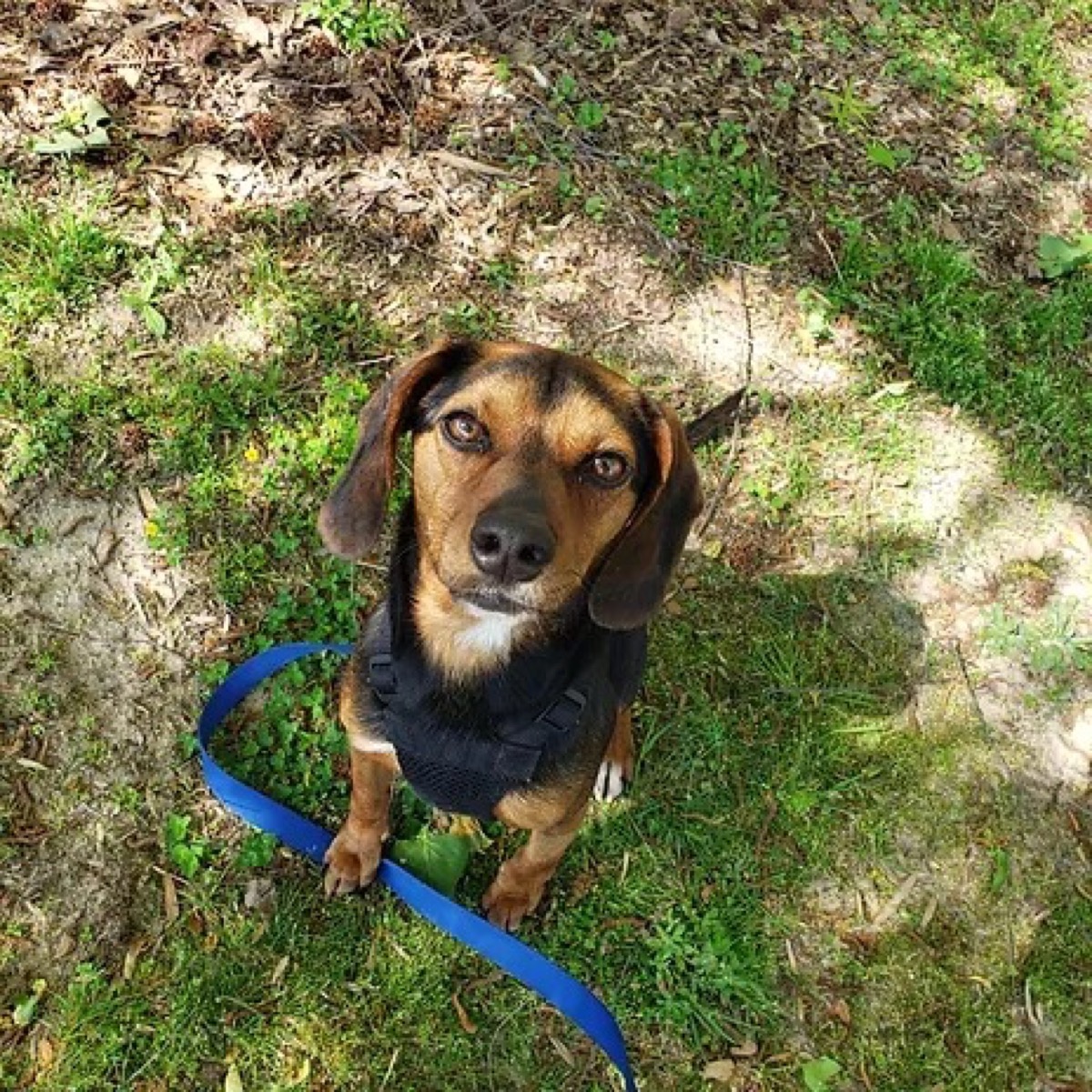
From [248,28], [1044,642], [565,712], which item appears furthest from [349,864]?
[248,28]

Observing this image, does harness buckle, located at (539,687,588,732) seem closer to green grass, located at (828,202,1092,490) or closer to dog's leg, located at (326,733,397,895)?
dog's leg, located at (326,733,397,895)

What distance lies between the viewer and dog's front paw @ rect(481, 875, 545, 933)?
4379 mm

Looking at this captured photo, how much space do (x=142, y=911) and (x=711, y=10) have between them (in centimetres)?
555

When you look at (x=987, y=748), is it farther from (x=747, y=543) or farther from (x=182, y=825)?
(x=182, y=825)

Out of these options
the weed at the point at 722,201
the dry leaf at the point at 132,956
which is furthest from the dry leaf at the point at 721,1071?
the weed at the point at 722,201

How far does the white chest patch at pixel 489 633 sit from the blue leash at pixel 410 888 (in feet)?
3.84

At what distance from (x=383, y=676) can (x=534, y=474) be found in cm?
88

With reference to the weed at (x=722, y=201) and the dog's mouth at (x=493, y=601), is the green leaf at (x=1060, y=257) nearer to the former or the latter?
the weed at (x=722, y=201)

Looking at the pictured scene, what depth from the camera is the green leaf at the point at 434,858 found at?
4473 mm

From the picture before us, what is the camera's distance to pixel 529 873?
14.0ft

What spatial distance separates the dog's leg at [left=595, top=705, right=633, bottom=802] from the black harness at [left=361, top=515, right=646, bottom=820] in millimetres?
1142

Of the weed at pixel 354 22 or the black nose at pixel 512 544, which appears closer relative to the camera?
the black nose at pixel 512 544

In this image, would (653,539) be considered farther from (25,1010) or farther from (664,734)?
(25,1010)

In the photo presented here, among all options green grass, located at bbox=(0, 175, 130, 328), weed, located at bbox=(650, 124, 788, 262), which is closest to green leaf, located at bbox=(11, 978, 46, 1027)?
green grass, located at bbox=(0, 175, 130, 328)
